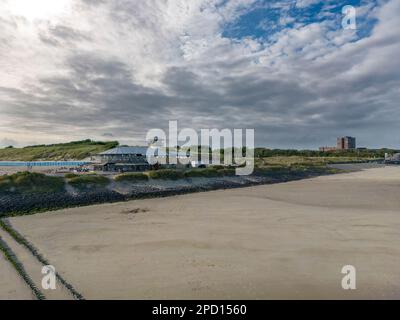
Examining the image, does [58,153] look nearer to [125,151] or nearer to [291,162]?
[125,151]

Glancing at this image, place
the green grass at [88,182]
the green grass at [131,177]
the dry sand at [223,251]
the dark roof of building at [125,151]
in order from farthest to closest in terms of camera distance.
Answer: the dark roof of building at [125,151] → the green grass at [131,177] → the green grass at [88,182] → the dry sand at [223,251]

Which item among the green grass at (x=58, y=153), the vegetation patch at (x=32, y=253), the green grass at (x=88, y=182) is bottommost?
the vegetation patch at (x=32, y=253)

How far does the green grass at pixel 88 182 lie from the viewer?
25.7 m

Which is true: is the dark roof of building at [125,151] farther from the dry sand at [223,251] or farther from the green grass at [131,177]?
the dry sand at [223,251]

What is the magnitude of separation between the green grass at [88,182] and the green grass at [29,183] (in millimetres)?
933

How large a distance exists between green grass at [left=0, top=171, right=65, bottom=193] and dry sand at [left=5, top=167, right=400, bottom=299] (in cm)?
684

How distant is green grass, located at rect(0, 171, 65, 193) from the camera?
23.1 metres

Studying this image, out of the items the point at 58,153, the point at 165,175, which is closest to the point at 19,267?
the point at 165,175

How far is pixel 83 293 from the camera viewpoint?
7.29 metres

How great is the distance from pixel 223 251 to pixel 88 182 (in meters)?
19.9

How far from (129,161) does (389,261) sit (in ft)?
127

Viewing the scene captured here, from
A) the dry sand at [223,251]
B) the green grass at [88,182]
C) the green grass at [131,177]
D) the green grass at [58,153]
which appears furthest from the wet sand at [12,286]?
the green grass at [58,153]
